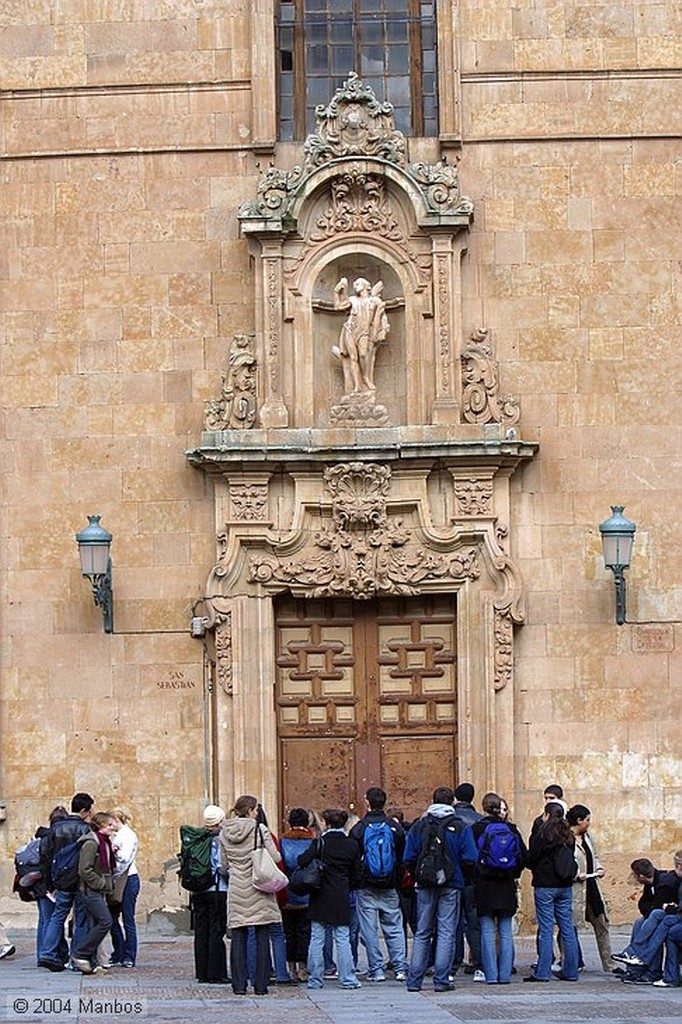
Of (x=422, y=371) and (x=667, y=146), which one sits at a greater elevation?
(x=667, y=146)

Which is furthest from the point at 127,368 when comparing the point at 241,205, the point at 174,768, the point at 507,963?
the point at 507,963

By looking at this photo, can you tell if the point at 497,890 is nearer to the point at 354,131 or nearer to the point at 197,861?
the point at 197,861

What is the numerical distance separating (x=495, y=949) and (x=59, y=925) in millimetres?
3683

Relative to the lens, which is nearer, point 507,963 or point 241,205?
point 507,963

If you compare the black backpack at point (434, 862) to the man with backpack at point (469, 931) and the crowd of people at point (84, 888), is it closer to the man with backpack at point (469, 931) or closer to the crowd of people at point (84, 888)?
the man with backpack at point (469, 931)

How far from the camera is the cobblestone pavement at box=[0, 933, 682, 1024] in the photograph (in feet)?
52.4

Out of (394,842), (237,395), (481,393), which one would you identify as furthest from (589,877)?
(237,395)

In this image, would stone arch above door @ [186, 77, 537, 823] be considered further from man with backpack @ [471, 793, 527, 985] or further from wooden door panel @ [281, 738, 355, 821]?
man with backpack @ [471, 793, 527, 985]

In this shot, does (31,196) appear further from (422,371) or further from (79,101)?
(422,371)

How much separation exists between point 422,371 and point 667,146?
3.40 meters

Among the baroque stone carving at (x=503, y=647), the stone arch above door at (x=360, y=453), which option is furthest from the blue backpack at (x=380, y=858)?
the baroque stone carving at (x=503, y=647)

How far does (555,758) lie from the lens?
2267 cm

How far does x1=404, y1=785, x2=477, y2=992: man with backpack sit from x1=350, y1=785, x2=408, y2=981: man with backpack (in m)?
0.19

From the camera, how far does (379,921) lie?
60.8 feet
